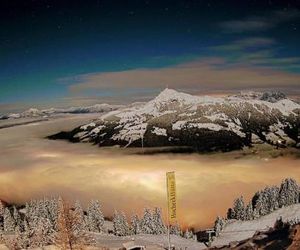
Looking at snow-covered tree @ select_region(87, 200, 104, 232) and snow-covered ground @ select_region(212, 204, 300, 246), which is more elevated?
snow-covered tree @ select_region(87, 200, 104, 232)

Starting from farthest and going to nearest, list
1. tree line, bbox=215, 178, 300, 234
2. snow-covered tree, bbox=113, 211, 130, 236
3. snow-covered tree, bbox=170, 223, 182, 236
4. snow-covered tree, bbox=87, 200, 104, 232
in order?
snow-covered tree, bbox=113, 211, 130, 236 < snow-covered tree, bbox=170, 223, 182, 236 < tree line, bbox=215, 178, 300, 234 < snow-covered tree, bbox=87, 200, 104, 232

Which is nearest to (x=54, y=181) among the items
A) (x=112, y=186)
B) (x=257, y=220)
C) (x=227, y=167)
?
(x=112, y=186)

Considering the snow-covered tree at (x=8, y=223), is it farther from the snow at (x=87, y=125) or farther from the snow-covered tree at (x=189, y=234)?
the snow-covered tree at (x=189, y=234)

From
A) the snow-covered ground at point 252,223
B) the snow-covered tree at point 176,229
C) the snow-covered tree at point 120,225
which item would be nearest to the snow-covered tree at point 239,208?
the snow-covered ground at point 252,223

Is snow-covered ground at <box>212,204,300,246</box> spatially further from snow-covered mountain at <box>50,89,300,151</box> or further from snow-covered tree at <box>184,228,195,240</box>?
snow-covered mountain at <box>50,89,300,151</box>

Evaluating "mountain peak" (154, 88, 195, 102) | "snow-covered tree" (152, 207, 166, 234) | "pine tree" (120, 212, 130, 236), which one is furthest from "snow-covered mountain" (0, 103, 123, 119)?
"pine tree" (120, 212, 130, 236)
